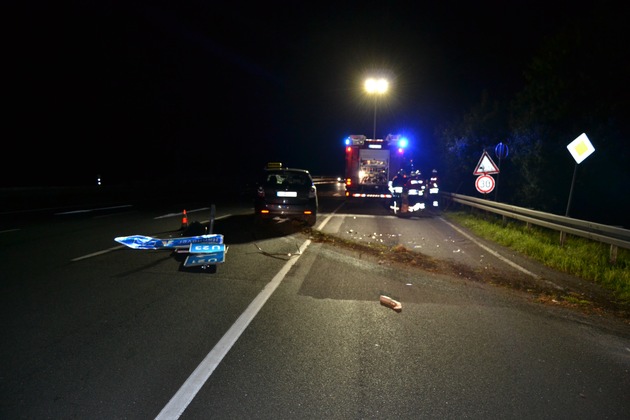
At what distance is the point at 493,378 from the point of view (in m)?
4.09

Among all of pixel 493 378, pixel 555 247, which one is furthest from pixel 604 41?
pixel 493 378

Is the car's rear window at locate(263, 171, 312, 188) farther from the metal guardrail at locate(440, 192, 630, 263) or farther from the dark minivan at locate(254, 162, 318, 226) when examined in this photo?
the metal guardrail at locate(440, 192, 630, 263)

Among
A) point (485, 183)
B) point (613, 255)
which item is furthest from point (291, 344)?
point (485, 183)

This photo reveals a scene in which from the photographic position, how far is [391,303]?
6223 millimetres

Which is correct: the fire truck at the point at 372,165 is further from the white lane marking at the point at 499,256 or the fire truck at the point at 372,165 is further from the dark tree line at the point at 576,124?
the white lane marking at the point at 499,256

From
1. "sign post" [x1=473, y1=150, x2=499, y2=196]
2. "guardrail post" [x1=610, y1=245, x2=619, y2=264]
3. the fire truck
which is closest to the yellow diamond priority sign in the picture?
"guardrail post" [x1=610, y1=245, x2=619, y2=264]

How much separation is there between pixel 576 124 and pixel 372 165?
9423 mm

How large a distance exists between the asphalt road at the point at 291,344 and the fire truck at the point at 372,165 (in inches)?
595

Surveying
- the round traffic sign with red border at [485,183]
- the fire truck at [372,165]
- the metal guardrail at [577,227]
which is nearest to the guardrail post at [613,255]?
the metal guardrail at [577,227]

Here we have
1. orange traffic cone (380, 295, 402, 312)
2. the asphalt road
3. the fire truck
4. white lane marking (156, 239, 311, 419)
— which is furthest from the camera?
the fire truck

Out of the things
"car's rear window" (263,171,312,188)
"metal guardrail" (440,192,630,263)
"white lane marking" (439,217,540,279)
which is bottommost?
"white lane marking" (439,217,540,279)

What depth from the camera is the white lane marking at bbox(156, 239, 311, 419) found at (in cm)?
346

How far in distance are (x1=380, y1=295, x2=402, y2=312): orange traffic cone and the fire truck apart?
691 inches

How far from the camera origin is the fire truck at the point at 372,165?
23688 millimetres
